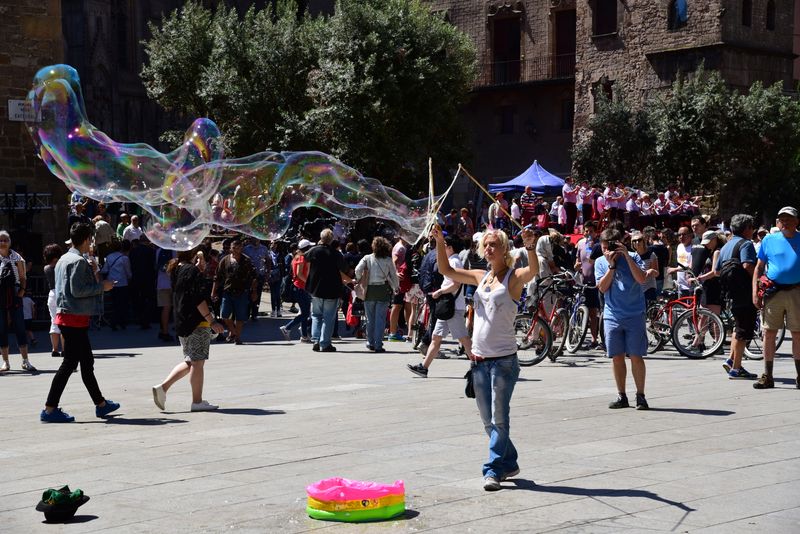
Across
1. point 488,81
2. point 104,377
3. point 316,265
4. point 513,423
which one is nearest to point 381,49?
point 488,81

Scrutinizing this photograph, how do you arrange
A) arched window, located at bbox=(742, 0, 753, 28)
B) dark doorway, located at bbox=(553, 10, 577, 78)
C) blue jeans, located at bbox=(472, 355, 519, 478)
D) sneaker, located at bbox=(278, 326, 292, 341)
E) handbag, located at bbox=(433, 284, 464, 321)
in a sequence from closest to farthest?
blue jeans, located at bbox=(472, 355, 519, 478) → handbag, located at bbox=(433, 284, 464, 321) → sneaker, located at bbox=(278, 326, 292, 341) → arched window, located at bbox=(742, 0, 753, 28) → dark doorway, located at bbox=(553, 10, 577, 78)

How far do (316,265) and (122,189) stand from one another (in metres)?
6.02

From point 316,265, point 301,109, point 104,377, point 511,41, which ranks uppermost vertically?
point 511,41

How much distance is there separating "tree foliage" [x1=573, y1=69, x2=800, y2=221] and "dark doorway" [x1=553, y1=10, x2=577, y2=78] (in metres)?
7.07

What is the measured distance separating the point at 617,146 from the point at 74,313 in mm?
34391

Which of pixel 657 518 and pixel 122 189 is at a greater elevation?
pixel 122 189

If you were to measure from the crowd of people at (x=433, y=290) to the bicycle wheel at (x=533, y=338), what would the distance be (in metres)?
0.77

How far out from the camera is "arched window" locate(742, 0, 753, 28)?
44.5 metres

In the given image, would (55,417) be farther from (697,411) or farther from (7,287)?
(697,411)

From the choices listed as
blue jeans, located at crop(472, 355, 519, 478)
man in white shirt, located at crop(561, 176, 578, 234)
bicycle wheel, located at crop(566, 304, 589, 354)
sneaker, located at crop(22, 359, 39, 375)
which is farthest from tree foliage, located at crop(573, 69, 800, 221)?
blue jeans, located at crop(472, 355, 519, 478)

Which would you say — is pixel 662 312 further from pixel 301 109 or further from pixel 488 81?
pixel 488 81

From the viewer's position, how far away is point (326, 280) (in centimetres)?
1841

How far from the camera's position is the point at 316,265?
18.4 m

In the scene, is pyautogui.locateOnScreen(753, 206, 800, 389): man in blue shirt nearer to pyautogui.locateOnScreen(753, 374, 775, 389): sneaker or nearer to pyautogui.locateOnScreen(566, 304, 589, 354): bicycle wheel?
pyautogui.locateOnScreen(753, 374, 775, 389): sneaker
